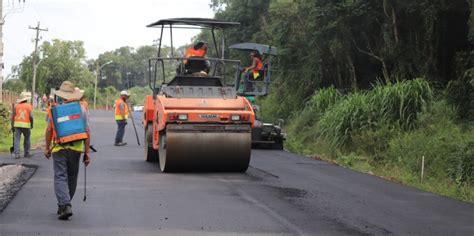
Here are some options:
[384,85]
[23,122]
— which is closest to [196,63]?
[23,122]

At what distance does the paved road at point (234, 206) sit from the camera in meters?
7.57

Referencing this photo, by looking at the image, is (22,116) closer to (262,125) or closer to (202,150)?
(202,150)

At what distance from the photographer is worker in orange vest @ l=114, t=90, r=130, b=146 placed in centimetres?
1984

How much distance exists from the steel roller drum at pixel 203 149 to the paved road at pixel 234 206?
0.87 ft

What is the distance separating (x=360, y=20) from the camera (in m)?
22.3

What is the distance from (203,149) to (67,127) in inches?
174

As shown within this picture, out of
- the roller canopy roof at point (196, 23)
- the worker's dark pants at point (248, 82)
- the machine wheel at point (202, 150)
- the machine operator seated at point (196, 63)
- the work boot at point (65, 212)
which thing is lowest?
the work boot at point (65, 212)

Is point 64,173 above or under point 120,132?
above

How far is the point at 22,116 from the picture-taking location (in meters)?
15.8

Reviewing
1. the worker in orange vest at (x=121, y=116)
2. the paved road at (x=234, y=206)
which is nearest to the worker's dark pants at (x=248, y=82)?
the worker in orange vest at (x=121, y=116)

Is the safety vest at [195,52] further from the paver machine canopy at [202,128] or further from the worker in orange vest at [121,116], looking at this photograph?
the worker in orange vest at [121,116]

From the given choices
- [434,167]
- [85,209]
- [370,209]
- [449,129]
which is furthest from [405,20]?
[85,209]

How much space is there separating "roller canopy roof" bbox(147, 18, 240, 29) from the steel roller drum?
2.72m

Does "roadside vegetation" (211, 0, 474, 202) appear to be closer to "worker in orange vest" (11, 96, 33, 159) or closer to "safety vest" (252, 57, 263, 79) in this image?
"safety vest" (252, 57, 263, 79)
